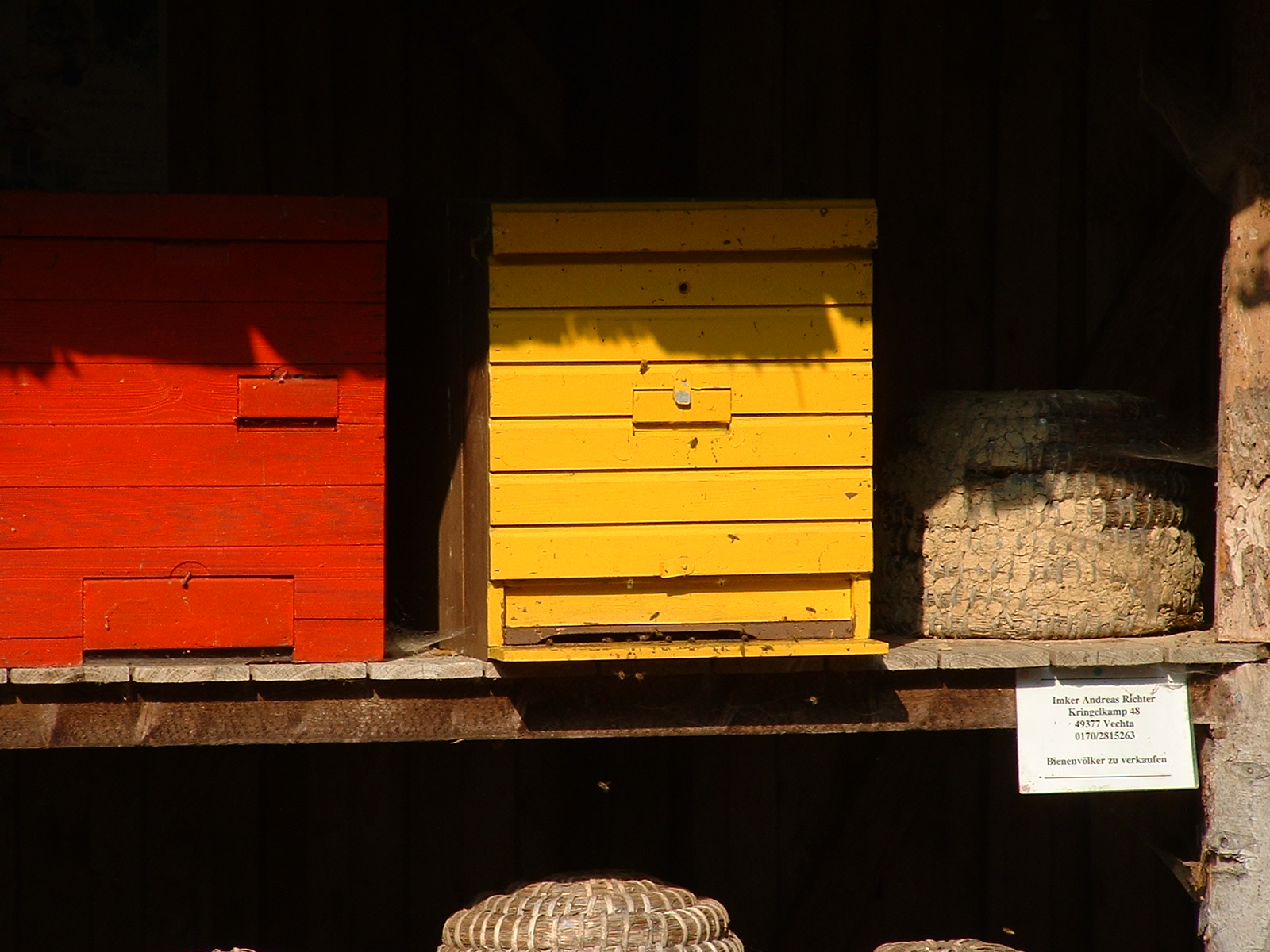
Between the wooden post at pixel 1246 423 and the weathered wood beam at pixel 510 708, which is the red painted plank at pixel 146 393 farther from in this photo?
the wooden post at pixel 1246 423

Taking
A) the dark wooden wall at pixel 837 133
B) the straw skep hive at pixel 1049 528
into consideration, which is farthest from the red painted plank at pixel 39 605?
the straw skep hive at pixel 1049 528

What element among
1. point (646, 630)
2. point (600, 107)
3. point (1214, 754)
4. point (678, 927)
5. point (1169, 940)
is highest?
point (600, 107)

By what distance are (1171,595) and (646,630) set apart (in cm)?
135

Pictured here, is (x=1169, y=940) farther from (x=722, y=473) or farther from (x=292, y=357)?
(x=292, y=357)

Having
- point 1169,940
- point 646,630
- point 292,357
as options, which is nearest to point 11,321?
point 292,357

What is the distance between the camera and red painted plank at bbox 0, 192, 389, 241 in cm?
297

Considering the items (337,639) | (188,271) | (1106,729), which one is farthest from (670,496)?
(1106,729)

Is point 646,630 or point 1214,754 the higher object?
point 646,630

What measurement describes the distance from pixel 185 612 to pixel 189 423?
382mm

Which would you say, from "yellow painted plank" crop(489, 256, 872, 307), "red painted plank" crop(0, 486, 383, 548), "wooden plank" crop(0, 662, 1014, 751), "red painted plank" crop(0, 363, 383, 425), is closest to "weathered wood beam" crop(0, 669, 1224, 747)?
"wooden plank" crop(0, 662, 1014, 751)

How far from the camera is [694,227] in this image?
2.99 meters

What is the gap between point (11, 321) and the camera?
9.70ft

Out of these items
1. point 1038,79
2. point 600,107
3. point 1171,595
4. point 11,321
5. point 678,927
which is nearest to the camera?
point 11,321

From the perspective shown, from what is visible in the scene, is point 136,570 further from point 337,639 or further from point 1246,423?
point 1246,423
